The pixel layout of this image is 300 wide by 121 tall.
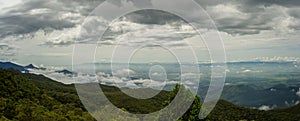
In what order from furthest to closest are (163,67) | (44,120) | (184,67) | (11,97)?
(11,97)
(44,120)
(163,67)
(184,67)

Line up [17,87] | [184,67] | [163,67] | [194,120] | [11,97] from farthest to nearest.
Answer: [17,87] < [11,97] < [194,120] < [163,67] < [184,67]

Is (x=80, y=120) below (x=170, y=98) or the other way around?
below

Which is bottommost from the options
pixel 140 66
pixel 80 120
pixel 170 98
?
pixel 80 120

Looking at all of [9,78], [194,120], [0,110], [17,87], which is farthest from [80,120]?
[194,120]

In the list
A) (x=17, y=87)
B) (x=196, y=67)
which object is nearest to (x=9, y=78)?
(x=17, y=87)

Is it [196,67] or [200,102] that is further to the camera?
[200,102]

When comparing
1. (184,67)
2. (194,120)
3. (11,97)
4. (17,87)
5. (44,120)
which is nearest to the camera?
(184,67)

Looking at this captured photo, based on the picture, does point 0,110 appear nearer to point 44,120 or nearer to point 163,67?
point 44,120

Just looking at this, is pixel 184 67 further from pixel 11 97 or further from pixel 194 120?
pixel 11 97

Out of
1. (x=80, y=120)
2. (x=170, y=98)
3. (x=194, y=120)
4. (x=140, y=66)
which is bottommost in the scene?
(x=80, y=120)
